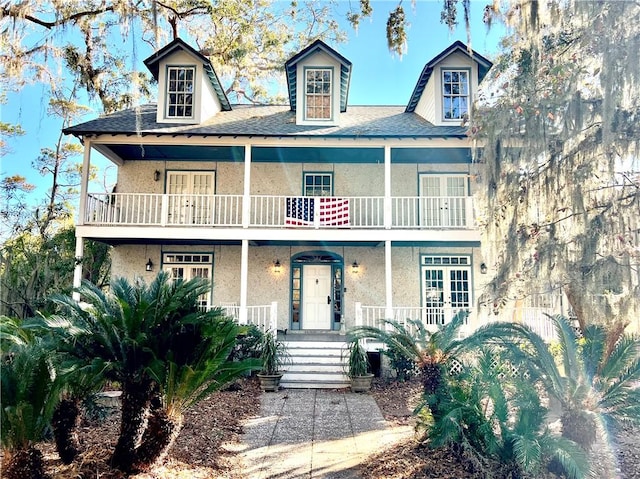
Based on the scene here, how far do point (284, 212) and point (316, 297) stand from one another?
276 cm

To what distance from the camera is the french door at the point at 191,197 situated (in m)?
12.8

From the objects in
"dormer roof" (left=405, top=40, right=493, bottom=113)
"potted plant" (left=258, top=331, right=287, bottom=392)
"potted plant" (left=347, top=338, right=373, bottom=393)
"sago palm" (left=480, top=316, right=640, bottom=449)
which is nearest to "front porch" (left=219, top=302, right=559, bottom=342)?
"potted plant" (left=258, top=331, right=287, bottom=392)

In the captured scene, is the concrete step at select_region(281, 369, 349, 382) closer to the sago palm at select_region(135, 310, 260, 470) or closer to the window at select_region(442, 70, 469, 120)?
the sago palm at select_region(135, 310, 260, 470)

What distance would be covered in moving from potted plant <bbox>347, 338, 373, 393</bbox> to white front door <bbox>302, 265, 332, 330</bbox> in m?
3.64

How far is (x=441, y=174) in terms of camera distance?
43.8 ft

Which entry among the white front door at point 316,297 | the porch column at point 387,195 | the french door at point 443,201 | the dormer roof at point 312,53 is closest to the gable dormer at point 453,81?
the french door at point 443,201

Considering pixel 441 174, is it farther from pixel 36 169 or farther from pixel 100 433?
pixel 36 169

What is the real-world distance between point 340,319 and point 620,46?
9680 millimetres

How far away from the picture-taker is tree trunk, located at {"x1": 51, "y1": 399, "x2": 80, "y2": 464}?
15.1 feet

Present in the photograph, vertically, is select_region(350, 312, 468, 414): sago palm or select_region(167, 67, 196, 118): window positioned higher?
select_region(167, 67, 196, 118): window

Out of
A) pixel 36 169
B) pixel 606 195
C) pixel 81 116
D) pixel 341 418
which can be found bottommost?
pixel 341 418

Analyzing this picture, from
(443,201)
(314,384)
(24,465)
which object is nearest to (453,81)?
(443,201)

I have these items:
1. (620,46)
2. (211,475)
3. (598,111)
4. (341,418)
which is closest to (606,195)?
(598,111)

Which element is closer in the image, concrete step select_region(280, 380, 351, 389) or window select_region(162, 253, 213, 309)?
concrete step select_region(280, 380, 351, 389)
